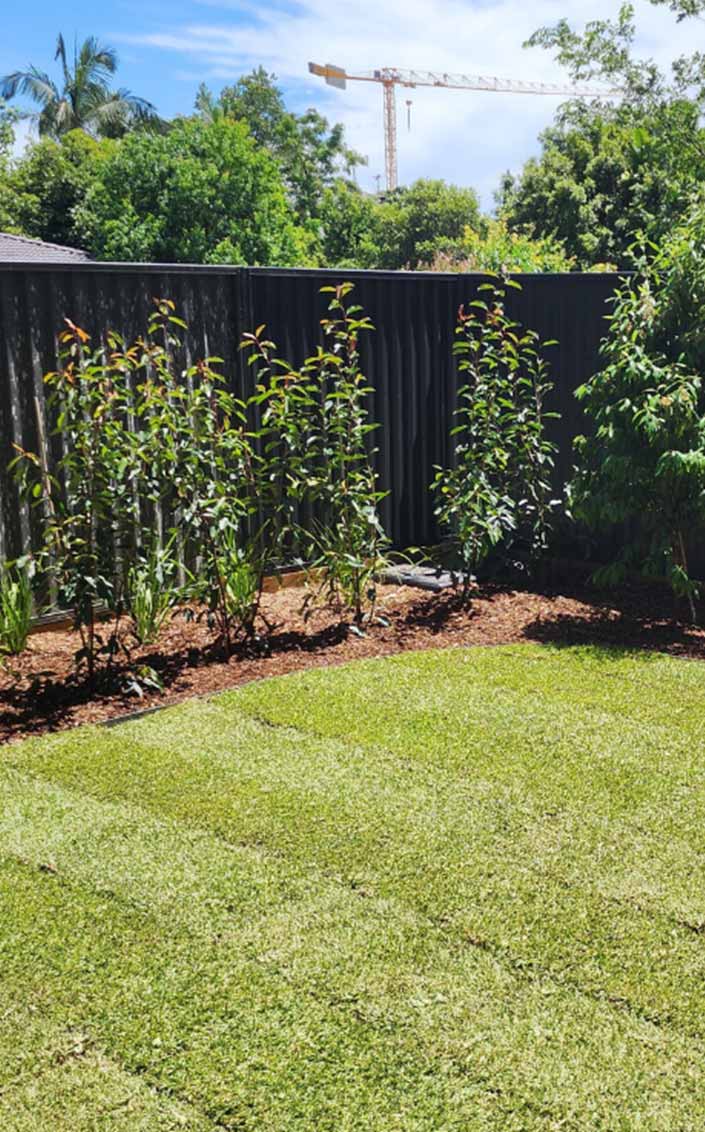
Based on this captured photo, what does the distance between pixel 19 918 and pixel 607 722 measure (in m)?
2.33

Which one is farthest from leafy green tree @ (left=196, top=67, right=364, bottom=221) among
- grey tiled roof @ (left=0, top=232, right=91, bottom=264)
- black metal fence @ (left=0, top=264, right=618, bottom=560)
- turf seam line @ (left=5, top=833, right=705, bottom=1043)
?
turf seam line @ (left=5, top=833, right=705, bottom=1043)

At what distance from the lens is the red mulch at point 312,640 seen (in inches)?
179

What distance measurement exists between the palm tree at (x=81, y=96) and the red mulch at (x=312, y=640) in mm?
38822

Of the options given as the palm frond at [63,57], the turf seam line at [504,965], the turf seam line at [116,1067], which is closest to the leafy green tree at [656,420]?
the turf seam line at [504,965]

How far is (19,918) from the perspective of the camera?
2.84 metres

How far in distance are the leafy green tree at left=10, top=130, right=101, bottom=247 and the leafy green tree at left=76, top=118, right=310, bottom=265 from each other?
4.66 metres

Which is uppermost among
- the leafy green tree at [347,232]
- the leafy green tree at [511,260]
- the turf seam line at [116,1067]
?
the leafy green tree at [347,232]

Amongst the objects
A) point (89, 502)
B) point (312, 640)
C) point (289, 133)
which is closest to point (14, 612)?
point (89, 502)

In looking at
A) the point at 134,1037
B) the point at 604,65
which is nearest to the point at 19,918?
the point at 134,1037

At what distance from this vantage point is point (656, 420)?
5.10m

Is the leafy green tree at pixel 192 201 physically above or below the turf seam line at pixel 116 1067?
above

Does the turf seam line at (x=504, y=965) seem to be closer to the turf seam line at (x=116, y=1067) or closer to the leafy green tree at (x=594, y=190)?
the turf seam line at (x=116, y=1067)

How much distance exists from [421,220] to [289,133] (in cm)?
927

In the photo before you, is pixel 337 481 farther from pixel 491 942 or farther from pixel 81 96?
pixel 81 96
